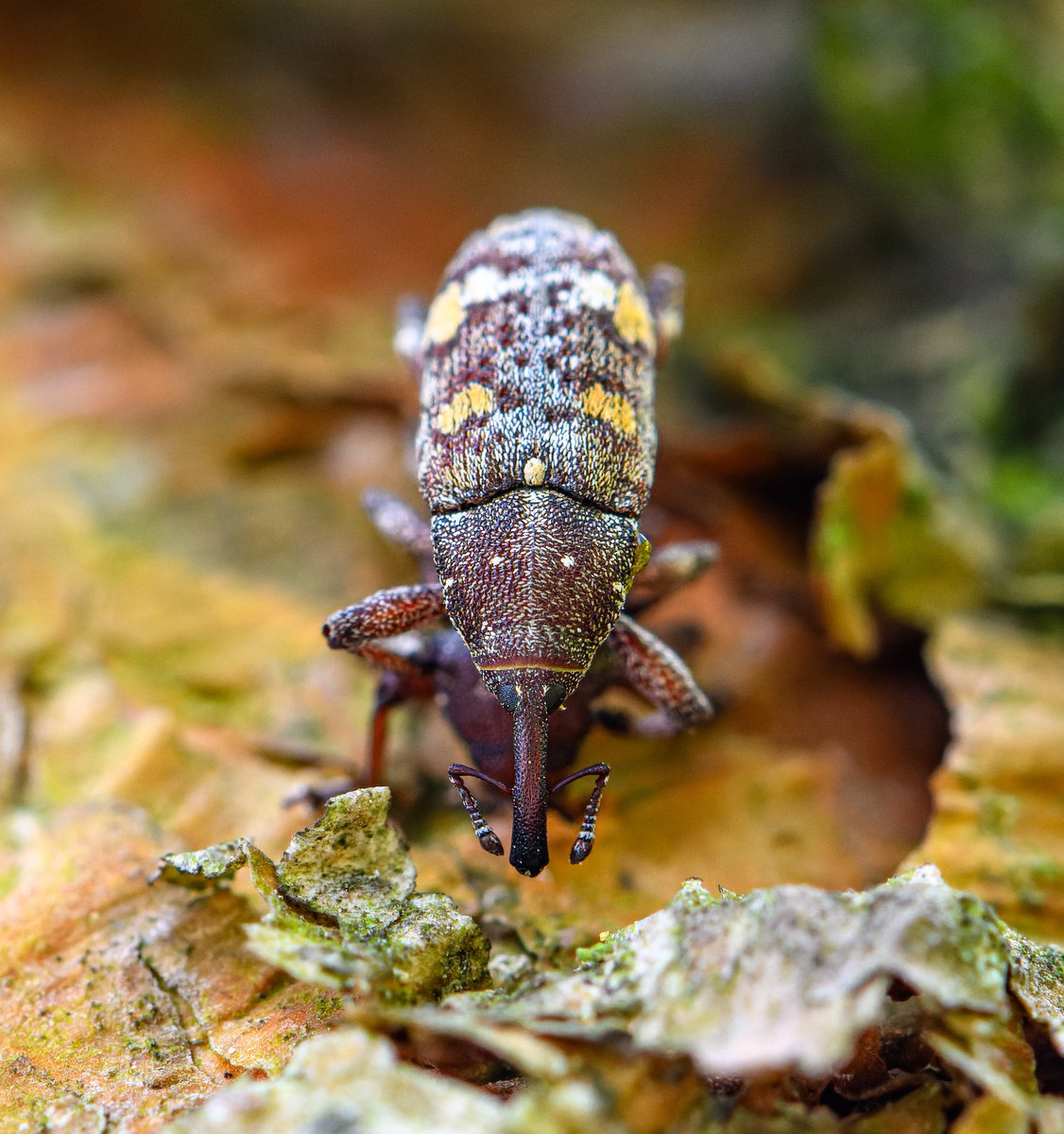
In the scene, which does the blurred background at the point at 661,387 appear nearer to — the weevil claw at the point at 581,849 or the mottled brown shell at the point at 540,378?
the weevil claw at the point at 581,849

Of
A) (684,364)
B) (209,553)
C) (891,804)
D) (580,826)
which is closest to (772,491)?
(684,364)

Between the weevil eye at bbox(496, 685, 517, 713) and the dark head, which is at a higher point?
the dark head

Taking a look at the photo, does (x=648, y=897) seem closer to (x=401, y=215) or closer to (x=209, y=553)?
(x=209, y=553)

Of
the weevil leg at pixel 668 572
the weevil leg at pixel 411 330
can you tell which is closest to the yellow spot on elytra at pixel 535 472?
the weevil leg at pixel 668 572

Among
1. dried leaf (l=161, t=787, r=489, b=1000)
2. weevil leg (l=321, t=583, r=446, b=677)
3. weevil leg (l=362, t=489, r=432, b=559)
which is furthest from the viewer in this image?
weevil leg (l=362, t=489, r=432, b=559)

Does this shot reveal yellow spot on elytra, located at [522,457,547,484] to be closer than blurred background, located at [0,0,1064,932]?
Yes

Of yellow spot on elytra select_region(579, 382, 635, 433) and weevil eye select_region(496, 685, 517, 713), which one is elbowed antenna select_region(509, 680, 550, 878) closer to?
weevil eye select_region(496, 685, 517, 713)

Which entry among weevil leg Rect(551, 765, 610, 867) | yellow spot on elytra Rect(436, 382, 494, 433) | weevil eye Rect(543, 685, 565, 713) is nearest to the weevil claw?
weevil leg Rect(551, 765, 610, 867)
